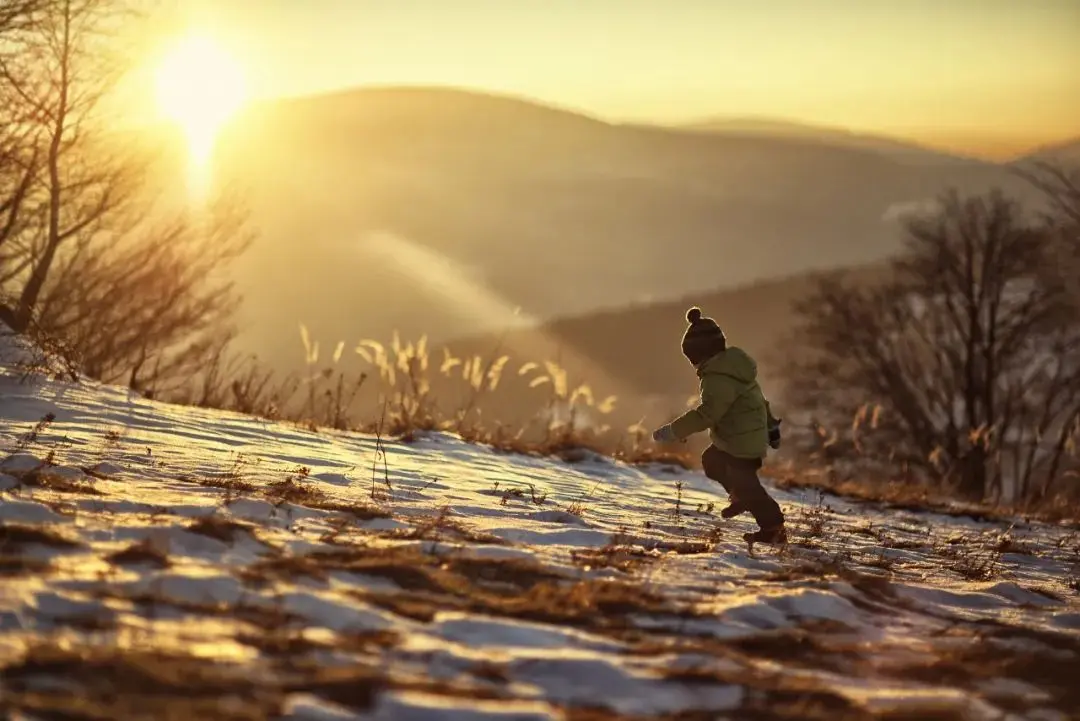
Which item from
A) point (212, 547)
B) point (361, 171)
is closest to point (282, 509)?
point (212, 547)

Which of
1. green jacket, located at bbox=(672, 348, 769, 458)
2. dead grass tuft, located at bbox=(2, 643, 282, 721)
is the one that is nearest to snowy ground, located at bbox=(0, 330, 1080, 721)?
dead grass tuft, located at bbox=(2, 643, 282, 721)

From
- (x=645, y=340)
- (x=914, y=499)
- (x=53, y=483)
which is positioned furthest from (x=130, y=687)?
(x=645, y=340)

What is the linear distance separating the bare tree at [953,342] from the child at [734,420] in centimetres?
1935

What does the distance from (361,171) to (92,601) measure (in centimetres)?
7570

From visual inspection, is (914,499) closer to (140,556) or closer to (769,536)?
(769,536)

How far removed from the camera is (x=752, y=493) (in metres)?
6.72

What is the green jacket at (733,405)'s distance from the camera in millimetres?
6664

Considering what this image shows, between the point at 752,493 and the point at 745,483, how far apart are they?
0.26ft

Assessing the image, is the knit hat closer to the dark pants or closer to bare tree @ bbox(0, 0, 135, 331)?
the dark pants

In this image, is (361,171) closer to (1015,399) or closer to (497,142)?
(497,142)

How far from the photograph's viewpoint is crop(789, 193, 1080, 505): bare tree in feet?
84.5

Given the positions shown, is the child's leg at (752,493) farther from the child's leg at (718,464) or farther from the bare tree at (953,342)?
the bare tree at (953,342)

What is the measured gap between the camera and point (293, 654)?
3.16 meters

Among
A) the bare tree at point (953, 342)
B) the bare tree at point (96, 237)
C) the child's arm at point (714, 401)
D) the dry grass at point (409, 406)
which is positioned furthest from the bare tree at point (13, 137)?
the bare tree at point (953, 342)
